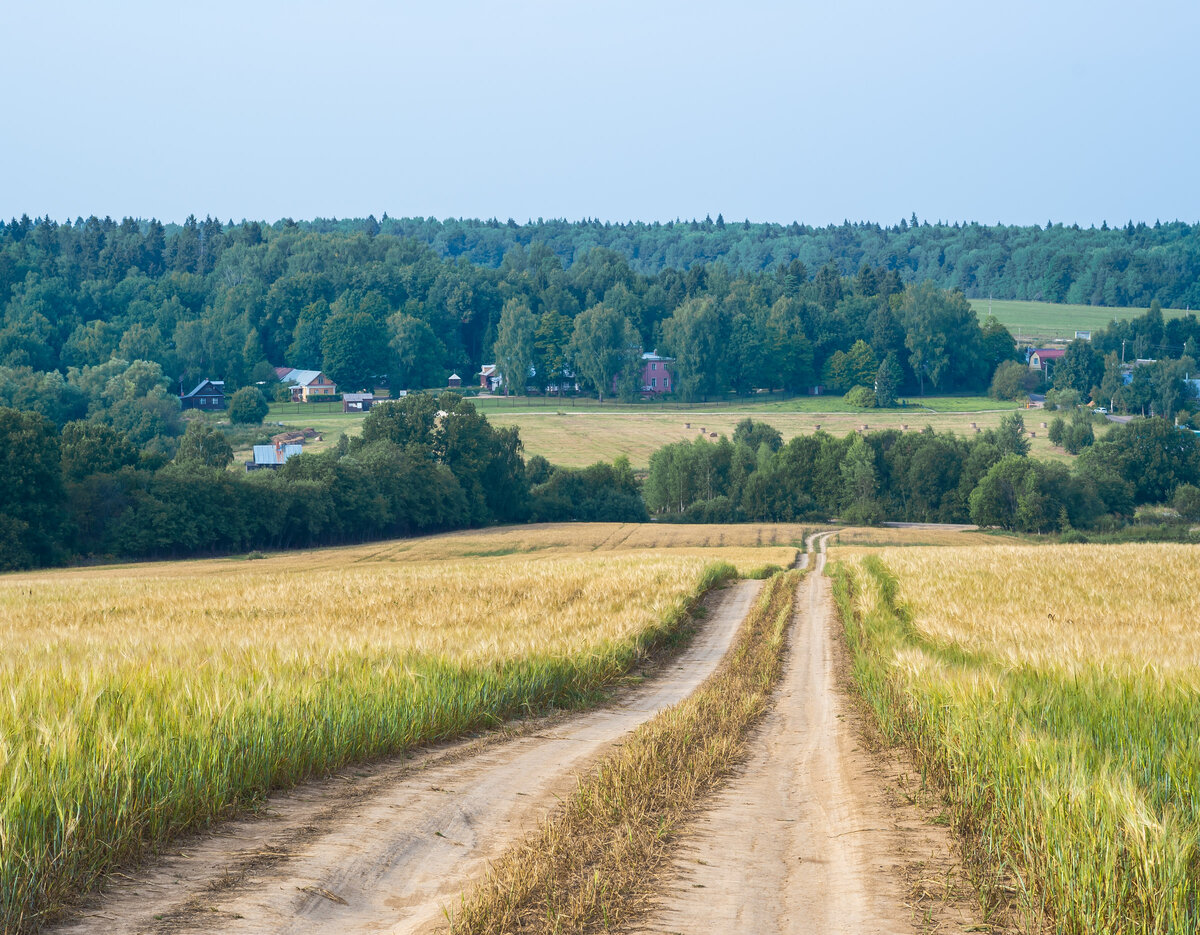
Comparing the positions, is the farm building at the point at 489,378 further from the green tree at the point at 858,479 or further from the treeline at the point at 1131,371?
the green tree at the point at 858,479

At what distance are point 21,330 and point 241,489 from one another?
11100cm

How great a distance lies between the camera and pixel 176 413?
11962cm

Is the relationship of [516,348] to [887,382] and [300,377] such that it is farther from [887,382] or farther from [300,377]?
[887,382]

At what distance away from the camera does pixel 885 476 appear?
95.2m

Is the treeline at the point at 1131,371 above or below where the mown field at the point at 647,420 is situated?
above

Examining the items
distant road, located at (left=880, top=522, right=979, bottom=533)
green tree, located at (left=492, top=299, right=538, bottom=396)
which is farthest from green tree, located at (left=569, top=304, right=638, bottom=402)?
distant road, located at (left=880, top=522, right=979, bottom=533)

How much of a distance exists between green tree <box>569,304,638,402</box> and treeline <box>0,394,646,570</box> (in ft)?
213

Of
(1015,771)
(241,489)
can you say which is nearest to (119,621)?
(1015,771)

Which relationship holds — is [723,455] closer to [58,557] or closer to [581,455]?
[581,455]

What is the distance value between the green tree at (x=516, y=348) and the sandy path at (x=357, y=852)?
15012 centimetres

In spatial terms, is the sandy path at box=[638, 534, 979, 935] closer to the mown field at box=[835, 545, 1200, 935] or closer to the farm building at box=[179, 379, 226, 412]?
the mown field at box=[835, 545, 1200, 935]

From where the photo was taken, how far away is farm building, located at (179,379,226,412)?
486 ft


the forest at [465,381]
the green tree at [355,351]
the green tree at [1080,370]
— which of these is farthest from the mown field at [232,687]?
the green tree at [1080,370]

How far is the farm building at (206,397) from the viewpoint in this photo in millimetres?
148250
